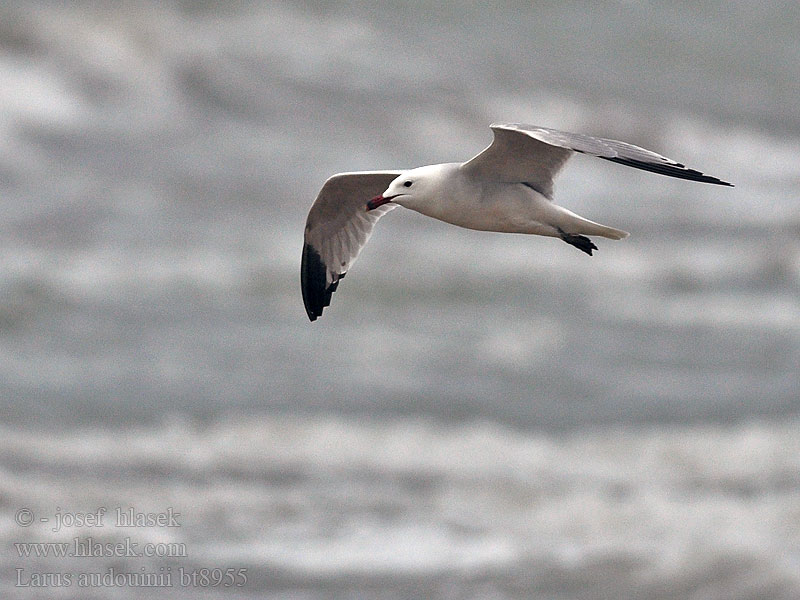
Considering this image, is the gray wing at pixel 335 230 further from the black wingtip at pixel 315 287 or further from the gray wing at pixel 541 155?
the gray wing at pixel 541 155

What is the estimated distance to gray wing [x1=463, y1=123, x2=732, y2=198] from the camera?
24.7 ft

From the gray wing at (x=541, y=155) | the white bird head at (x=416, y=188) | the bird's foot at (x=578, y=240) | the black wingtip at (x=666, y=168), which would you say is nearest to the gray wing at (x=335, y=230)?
the white bird head at (x=416, y=188)

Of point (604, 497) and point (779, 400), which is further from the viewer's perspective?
point (779, 400)

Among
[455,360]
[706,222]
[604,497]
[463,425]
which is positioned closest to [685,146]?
[706,222]

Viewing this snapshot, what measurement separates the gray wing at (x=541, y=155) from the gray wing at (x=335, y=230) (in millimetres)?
1350

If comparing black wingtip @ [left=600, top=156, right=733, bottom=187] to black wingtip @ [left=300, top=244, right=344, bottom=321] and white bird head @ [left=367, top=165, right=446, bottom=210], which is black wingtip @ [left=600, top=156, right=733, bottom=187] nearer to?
white bird head @ [left=367, top=165, right=446, bottom=210]

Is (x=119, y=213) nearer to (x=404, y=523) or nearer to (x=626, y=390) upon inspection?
(x=626, y=390)

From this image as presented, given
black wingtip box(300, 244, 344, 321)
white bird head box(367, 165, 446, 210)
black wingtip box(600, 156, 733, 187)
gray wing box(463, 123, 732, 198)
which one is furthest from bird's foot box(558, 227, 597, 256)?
black wingtip box(300, 244, 344, 321)

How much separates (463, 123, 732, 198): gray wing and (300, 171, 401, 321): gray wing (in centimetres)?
135

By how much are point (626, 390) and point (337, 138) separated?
11.1 meters

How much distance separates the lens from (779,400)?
2170 centimetres

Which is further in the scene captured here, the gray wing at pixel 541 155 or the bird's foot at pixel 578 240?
the bird's foot at pixel 578 240

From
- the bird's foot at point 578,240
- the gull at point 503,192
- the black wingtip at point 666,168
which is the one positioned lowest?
the black wingtip at point 666,168

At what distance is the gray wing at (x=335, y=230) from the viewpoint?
10.0 meters
